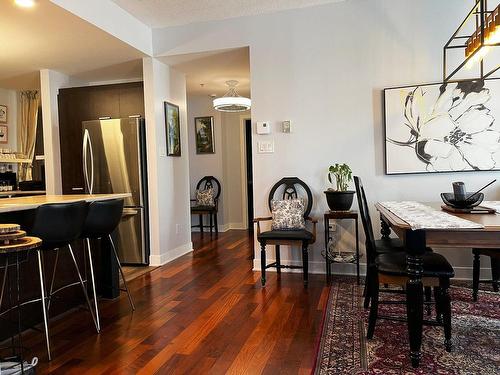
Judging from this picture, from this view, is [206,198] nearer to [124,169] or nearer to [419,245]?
[124,169]

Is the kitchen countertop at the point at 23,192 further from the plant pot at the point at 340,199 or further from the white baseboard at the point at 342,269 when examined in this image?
the plant pot at the point at 340,199

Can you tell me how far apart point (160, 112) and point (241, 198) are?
9.43 ft

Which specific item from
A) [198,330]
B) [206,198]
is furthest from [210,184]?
[198,330]

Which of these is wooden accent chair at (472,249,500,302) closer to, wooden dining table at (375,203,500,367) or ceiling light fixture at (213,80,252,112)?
wooden dining table at (375,203,500,367)

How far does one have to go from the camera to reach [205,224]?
6816 millimetres

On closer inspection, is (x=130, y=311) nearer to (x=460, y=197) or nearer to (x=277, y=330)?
(x=277, y=330)

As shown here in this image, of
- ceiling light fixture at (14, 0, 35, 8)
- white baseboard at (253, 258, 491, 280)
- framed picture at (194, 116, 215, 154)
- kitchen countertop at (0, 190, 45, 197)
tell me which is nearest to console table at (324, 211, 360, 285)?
white baseboard at (253, 258, 491, 280)

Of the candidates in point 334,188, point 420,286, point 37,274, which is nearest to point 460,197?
point 420,286

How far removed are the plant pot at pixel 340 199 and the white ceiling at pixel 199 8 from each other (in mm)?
1915

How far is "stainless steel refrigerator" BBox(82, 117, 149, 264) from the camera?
432cm

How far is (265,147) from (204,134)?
3.10m

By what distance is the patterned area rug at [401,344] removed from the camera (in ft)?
6.37

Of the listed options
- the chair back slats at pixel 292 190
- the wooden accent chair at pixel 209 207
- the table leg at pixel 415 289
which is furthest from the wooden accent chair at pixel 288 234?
the wooden accent chair at pixel 209 207

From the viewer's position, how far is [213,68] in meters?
4.86
